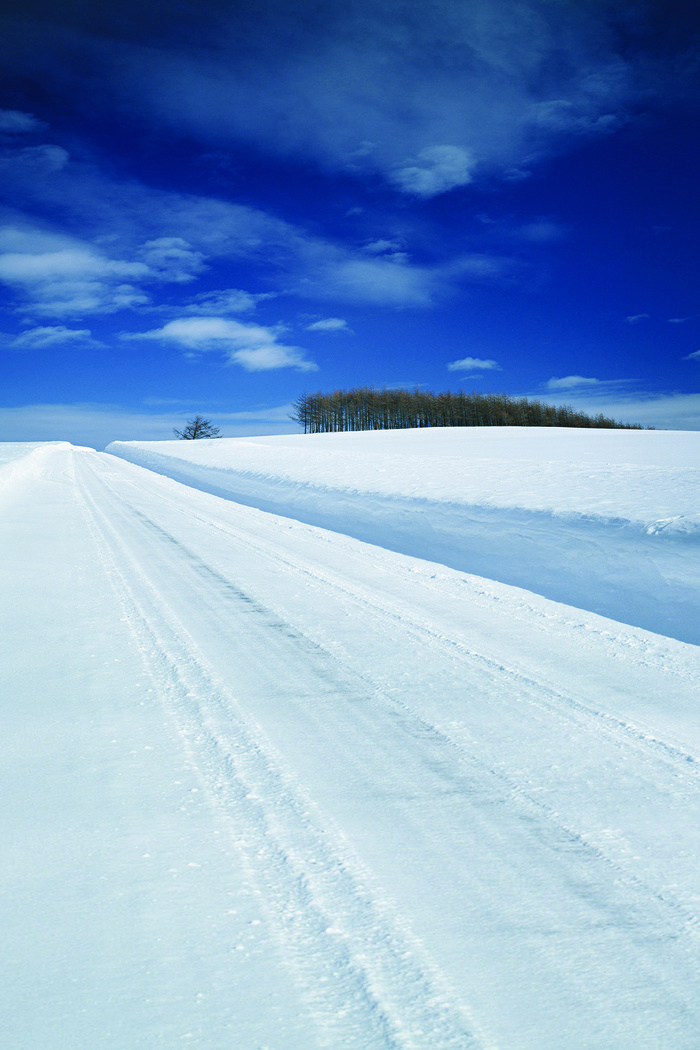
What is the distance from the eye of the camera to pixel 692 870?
2.02 m

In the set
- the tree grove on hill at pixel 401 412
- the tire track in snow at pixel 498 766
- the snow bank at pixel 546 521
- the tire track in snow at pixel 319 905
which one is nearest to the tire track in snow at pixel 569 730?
the tire track in snow at pixel 498 766

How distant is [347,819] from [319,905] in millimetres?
444

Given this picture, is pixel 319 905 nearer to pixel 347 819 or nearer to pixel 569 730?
pixel 347 819

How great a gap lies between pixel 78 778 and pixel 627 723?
7.75 ft

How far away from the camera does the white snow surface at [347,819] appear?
60.6 inches

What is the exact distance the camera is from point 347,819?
2287 millimetres

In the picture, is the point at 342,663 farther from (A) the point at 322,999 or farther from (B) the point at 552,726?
(A) the point at 322,999

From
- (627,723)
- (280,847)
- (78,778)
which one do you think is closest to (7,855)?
(78,778)

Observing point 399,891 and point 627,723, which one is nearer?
point 399,891

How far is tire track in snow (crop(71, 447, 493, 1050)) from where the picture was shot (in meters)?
1.49

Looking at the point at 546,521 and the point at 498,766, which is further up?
the point at 546,521

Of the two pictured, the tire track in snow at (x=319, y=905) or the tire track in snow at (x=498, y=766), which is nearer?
the tire track in snow at (x=319, y=905)

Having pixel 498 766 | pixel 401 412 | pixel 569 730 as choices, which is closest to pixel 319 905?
pixel 498 766

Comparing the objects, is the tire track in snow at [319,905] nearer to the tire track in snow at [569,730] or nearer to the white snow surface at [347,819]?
the white snow surface at [347,819]
